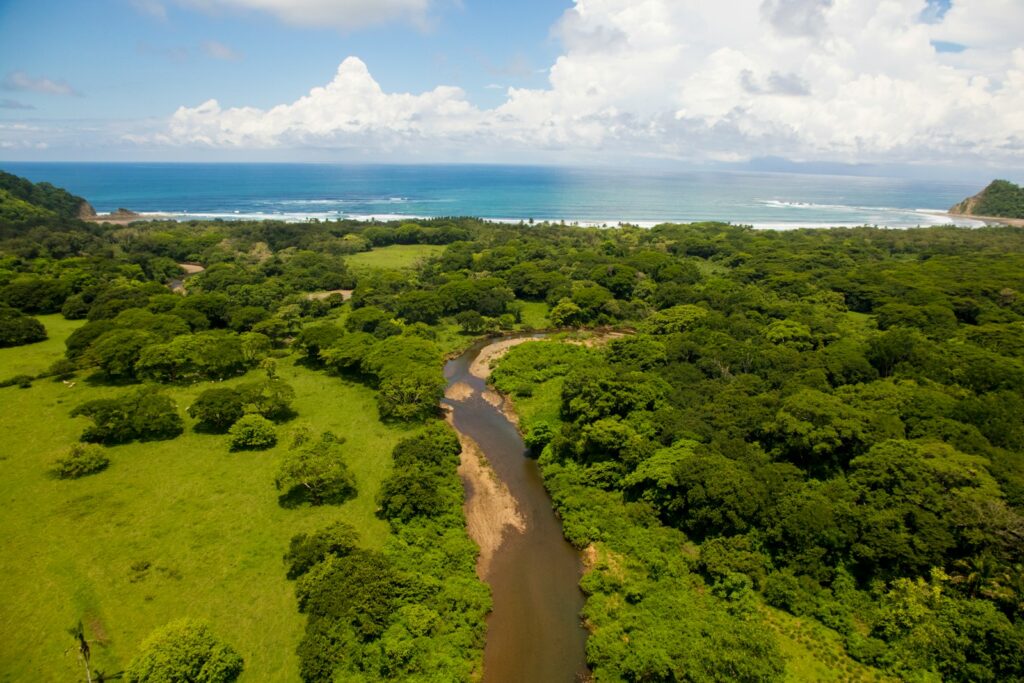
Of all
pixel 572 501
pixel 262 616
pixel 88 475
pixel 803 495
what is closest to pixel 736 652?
pixel 803 495

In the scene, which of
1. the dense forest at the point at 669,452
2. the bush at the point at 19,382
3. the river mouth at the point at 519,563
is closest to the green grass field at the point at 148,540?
the dense forest at the point at 669,452

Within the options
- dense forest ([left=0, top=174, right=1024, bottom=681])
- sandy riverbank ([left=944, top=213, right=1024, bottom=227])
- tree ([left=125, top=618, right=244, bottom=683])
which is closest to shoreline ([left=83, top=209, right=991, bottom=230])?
sandy riverbank ([left=944, top=213, right=1024, bottom=227])

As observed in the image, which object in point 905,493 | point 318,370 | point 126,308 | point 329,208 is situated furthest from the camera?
point 329,208

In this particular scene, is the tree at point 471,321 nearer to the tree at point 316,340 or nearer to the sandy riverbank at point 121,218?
the tree at point 316,340

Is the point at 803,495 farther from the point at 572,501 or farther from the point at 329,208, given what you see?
the point at 329,208

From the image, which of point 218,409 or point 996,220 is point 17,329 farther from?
point 996,220

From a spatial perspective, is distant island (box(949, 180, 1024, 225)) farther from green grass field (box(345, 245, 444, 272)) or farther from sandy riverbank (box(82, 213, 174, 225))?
sandy riverbank (box(82, 213, 174, 225))

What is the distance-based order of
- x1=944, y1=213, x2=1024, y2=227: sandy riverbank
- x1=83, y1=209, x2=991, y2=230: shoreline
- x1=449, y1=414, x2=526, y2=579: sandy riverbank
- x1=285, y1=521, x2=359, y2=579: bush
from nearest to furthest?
1. x1=285, y1=521, x2=359, y2=579: bush
2. x1=449, y1=414, x2=526, y2=579: sandy riverbank
3. x1=83, y1=209, x2=991, y2=230: shoreline
4. x1=944, y1=213, x2=1024, y2=227: sandy riverbank
